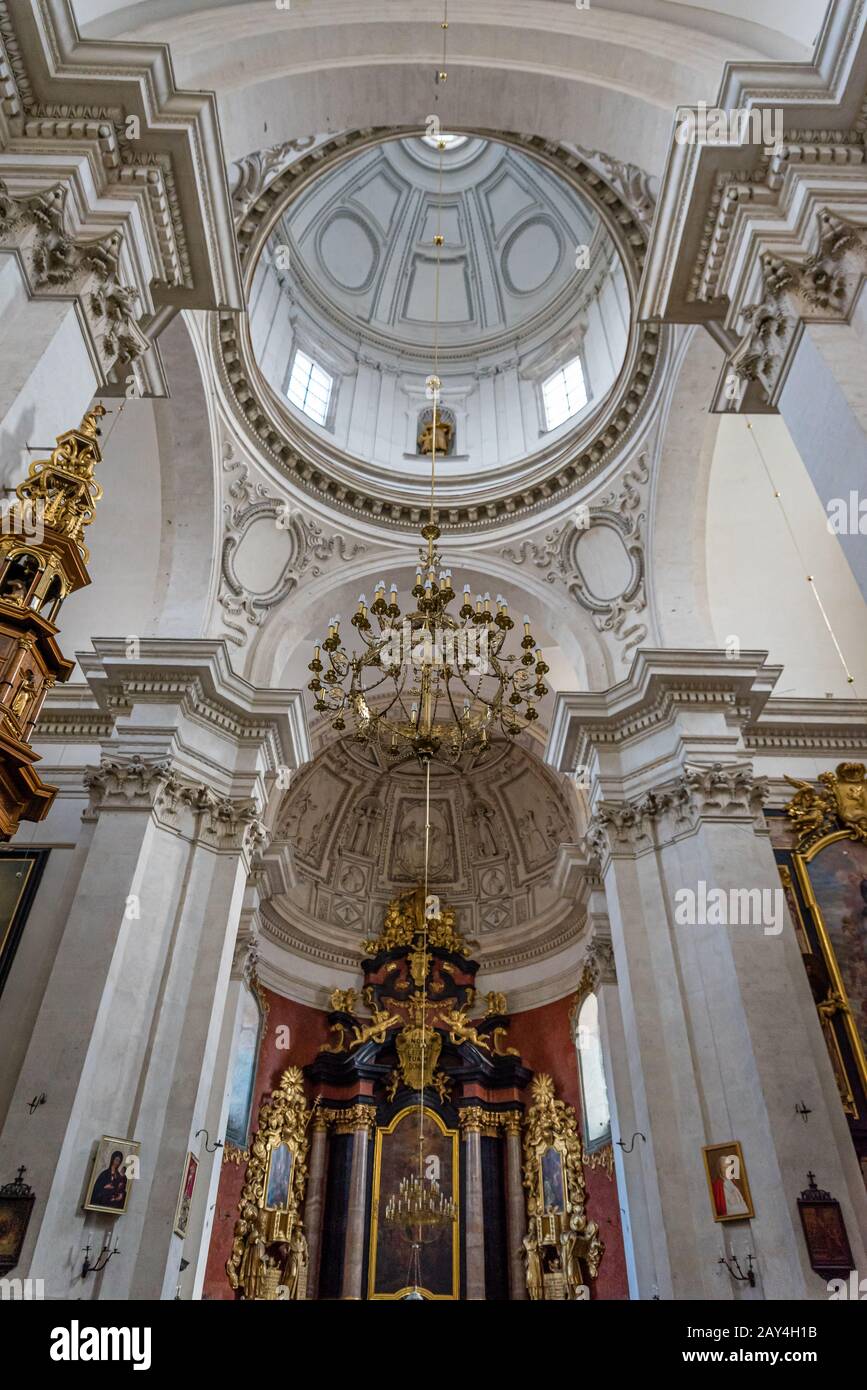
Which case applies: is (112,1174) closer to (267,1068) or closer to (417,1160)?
(267,1068)

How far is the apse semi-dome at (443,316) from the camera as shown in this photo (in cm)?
1470

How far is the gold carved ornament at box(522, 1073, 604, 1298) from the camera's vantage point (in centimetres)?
1326

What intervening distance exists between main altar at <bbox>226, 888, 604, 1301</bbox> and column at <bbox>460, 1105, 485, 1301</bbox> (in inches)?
0.9

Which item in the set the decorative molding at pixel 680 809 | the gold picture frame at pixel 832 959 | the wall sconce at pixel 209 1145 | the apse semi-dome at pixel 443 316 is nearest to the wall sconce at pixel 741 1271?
the gold picture frame at pixel 832 959

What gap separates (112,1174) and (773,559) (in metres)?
11.2

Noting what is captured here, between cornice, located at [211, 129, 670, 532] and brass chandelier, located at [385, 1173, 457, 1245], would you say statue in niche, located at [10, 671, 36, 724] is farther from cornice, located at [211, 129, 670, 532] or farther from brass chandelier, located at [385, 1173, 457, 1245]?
brass chandelier, located at [385, 1173, 457, 1245]

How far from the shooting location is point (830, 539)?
1252 centimetres

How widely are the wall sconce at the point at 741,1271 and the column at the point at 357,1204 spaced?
27.5 feet

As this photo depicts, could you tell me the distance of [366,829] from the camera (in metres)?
19.1

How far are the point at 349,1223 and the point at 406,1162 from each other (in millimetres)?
1420

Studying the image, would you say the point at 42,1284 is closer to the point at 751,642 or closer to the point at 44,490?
the point at 44,490

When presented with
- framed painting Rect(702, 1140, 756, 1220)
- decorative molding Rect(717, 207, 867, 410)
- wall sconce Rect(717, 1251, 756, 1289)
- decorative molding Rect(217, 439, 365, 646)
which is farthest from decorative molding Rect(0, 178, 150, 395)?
wall sconce Rect(717, 1251, 756, 1289)

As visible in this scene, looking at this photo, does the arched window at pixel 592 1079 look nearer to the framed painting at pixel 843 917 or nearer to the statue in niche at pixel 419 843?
the statue in niche at pixel 419 843

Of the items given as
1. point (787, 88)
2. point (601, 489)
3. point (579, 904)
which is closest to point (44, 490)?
point (787, 88)
